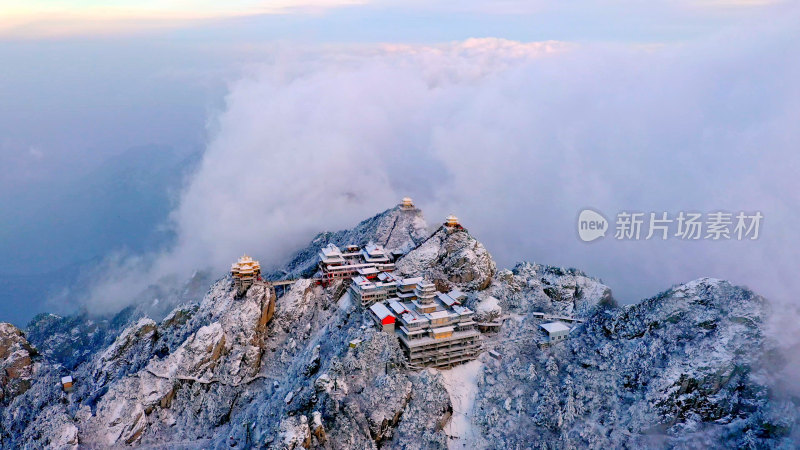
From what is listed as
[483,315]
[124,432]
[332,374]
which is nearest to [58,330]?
[124,432]

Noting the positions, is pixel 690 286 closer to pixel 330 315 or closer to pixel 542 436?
pixel 542 436

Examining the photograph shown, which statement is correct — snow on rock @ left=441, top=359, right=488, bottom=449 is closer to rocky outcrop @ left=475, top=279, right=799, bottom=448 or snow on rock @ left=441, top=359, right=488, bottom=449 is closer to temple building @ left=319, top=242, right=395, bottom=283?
rocky outcrop @ left=475, top=279, right=799, bottom=448

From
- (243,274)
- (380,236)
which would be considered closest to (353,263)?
(380,236)

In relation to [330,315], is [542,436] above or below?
below

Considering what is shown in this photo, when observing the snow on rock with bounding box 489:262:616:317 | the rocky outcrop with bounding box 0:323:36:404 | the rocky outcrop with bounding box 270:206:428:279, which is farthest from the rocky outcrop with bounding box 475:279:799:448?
the rocky outcrop with bounding box 0:323:36:404

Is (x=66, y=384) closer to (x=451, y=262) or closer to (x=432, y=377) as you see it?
(x=432, y=377)

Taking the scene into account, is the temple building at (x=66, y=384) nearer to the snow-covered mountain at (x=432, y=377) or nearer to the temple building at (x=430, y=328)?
the snow-covered mountain at (x=432, y=377)
